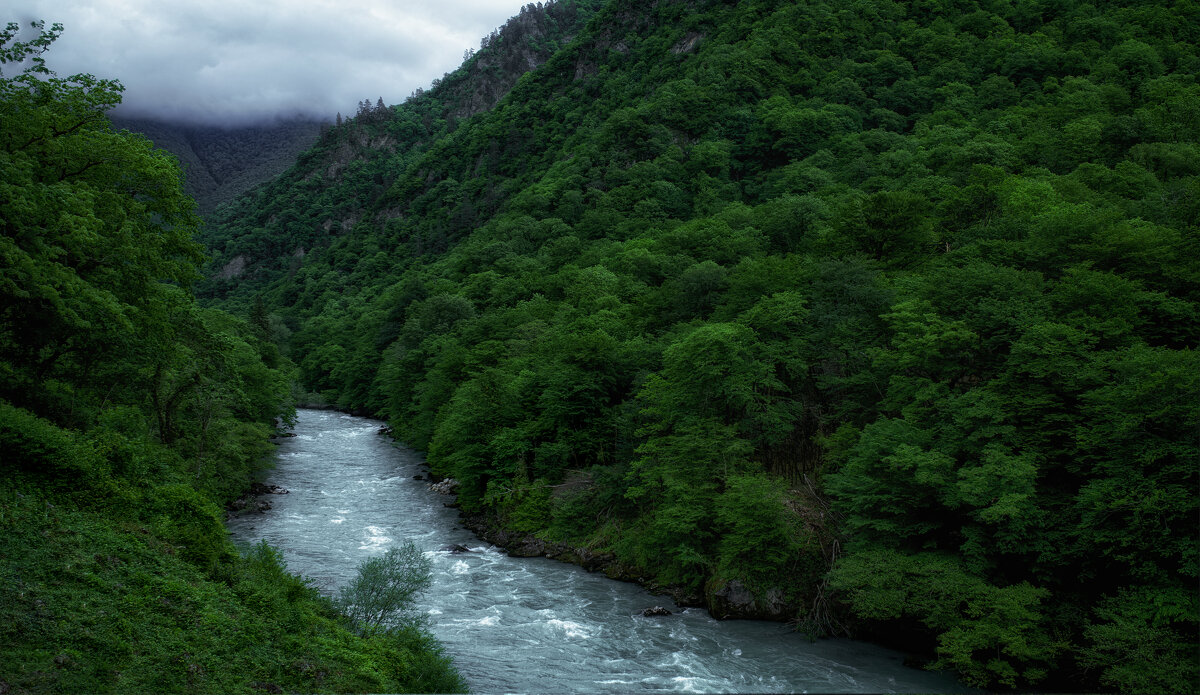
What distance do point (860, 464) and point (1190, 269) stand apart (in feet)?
50.2

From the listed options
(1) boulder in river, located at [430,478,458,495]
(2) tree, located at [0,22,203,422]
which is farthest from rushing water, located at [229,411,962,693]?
(2) tree, located at [0,22,203,422]

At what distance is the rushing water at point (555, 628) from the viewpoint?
23359 millimetres

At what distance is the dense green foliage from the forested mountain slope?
54.7 ft

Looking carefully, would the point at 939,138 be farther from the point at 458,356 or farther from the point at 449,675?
the point at 449,675

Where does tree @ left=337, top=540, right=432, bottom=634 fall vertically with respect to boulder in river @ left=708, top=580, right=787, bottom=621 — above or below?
above

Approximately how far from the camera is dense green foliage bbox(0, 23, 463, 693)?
13906 millimetres

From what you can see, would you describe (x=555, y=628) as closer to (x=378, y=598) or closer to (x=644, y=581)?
(x=644, y=581)

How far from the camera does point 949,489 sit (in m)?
24.8

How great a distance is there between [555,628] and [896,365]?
18379 mm

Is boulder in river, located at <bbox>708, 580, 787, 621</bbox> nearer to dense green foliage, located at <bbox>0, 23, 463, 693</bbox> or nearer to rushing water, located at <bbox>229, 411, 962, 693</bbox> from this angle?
rushing water, located at <bbox>229, 411, 962, 693</bbox>

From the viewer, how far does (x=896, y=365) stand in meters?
30.5

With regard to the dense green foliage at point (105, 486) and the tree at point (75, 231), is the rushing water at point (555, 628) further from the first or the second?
the tree at point (75, 231)

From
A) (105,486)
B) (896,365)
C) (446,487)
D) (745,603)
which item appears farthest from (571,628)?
(446,487)

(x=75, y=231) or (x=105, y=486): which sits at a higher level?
(x=75, y=231)
